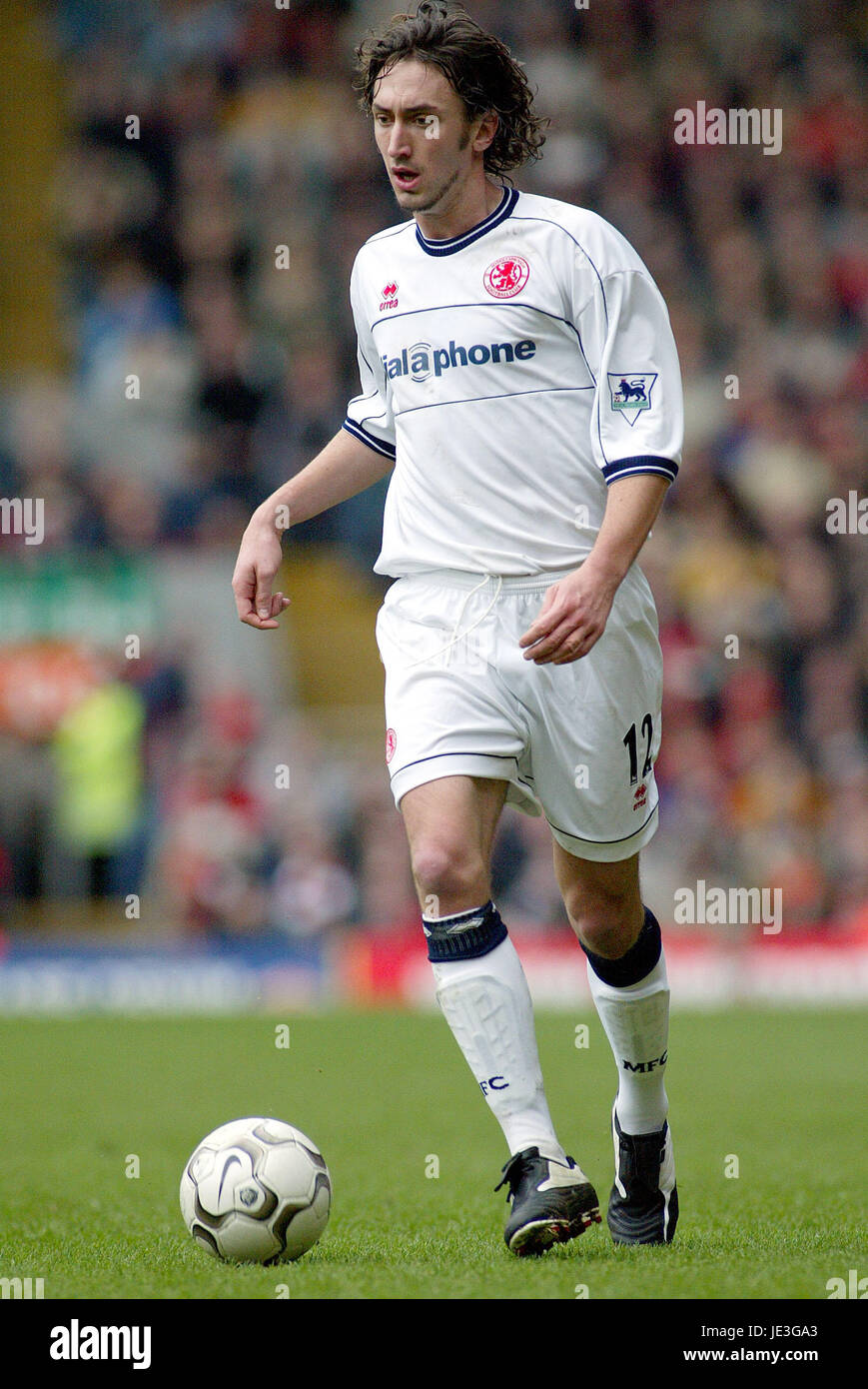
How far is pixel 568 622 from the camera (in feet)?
12.1

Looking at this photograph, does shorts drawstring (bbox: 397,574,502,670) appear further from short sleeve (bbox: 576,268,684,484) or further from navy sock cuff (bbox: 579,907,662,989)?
navy sock cuff (bbox: 579,907,662,989)

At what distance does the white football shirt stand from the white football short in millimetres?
97

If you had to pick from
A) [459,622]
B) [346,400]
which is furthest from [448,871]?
[346,400]

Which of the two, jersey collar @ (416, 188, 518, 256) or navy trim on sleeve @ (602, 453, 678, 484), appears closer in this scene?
navy trim on sleeve @ (602, 453, 678, 484)

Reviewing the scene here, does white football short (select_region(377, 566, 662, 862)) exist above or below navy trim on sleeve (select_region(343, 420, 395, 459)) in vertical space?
below

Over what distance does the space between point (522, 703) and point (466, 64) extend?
54.8 inches

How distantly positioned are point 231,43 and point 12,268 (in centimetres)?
315

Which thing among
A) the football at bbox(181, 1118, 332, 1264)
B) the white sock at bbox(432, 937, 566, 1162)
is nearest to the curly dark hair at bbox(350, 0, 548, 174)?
the white sock at bbox(432, 937, 566, 1162)

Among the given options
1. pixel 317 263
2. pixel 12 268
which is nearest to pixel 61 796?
pixel 317 263

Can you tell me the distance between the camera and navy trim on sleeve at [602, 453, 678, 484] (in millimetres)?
3900

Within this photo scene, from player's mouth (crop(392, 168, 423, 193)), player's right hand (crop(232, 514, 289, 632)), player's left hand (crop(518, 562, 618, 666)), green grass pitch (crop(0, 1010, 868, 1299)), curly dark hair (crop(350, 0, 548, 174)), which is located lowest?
green grass pitch (crop(0, 1010, 868, 1299))

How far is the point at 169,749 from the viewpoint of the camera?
45.2 feet

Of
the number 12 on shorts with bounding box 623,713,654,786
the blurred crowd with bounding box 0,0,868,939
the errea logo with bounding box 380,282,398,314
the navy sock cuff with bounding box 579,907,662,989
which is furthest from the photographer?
the blurred crowd with bounding box 0,0,868,939

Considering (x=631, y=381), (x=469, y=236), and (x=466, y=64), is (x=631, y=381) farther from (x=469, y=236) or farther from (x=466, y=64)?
(x=466, y=64)
